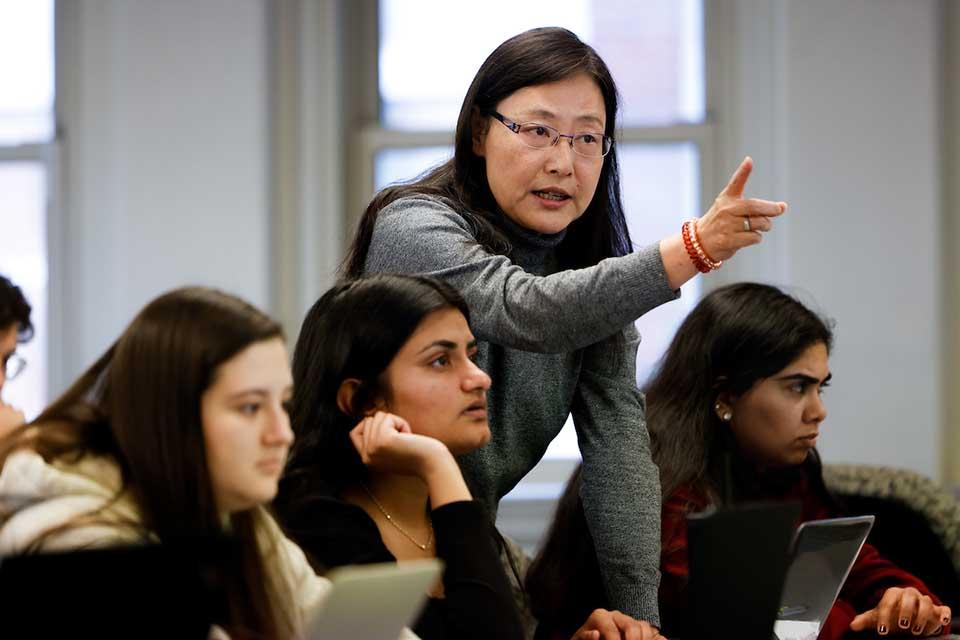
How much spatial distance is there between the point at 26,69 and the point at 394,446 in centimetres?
274

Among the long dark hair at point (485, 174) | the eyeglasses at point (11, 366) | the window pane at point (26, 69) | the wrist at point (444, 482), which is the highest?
the window pane at point (26, 69)

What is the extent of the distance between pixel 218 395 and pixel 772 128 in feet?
8.97

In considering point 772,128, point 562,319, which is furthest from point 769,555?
point 772,128

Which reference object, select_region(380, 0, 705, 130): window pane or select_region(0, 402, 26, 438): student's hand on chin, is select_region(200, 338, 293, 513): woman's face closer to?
select_region(0, 402, 26, 438): student's hand on chin

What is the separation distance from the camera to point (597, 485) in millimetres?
2072

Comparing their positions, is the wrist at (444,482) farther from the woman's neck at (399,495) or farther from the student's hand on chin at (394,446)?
the woman's neck at (399,495)

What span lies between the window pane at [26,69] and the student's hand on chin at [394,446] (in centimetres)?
258

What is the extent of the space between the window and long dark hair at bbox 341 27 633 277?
212 cm

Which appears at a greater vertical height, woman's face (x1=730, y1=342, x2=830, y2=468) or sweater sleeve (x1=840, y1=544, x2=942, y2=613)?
woman's face (x1=730, y1=342, x2=830, y2=468)

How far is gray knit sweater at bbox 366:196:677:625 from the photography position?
184 centimetres

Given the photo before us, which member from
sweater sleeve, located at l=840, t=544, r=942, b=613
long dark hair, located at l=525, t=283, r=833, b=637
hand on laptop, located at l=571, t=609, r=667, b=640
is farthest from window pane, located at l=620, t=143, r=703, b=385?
hand on laptop, located at l=571, t=609, r=667, b=640

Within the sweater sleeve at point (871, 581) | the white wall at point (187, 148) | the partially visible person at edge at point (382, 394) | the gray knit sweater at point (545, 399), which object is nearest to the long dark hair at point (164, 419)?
the partially visible person at edge at point (382, 394)

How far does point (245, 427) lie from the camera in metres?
1.28

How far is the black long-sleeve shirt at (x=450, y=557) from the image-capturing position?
1.53m
